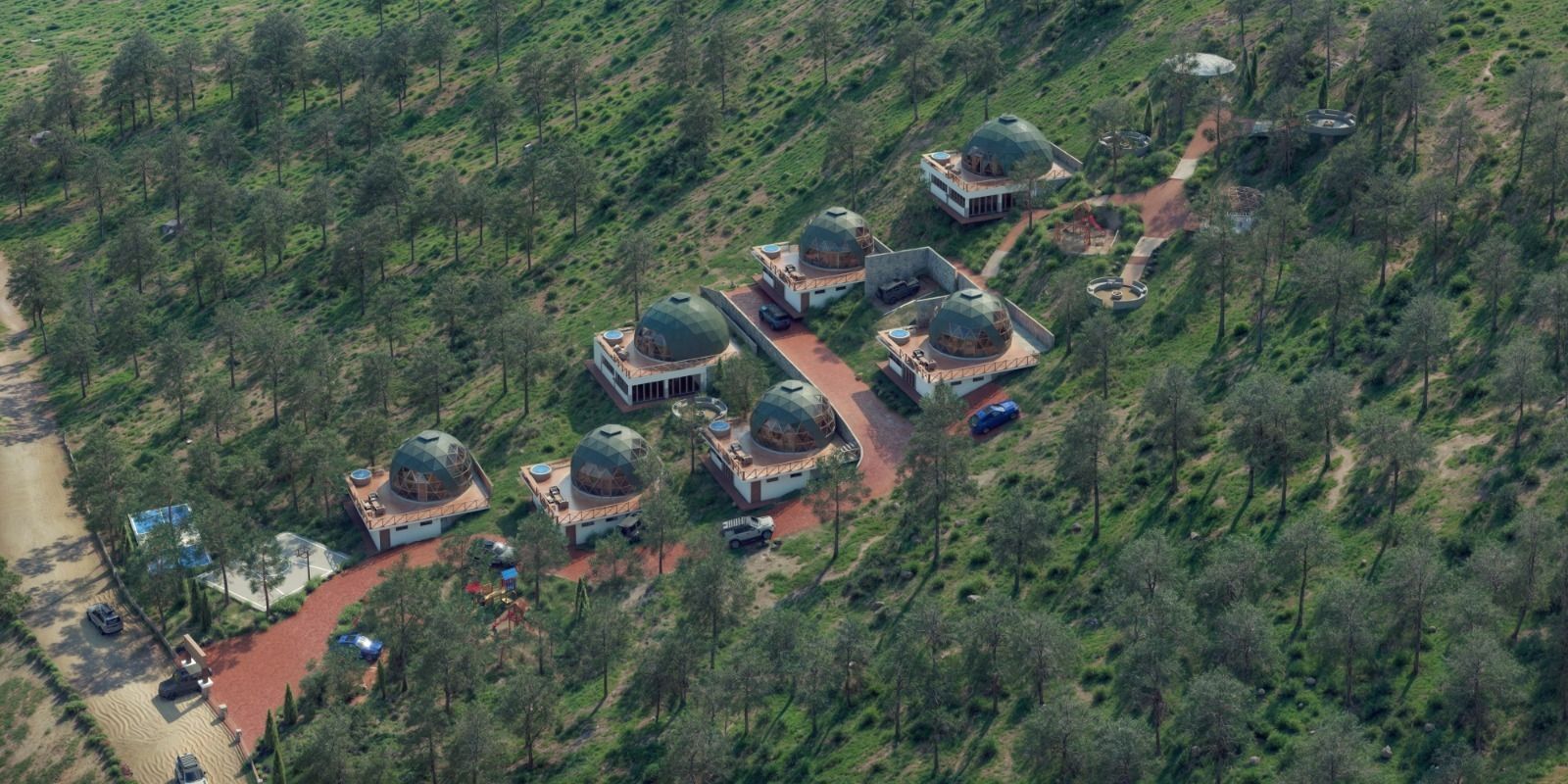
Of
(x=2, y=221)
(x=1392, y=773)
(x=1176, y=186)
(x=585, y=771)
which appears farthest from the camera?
(x=2, y=221)

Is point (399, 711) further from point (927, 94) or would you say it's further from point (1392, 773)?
point (927, 94)

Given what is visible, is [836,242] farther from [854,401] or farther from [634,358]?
[634,358]

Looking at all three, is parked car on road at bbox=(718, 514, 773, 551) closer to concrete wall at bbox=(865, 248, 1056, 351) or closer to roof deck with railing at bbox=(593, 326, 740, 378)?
roof deck with railing at bbox=(593, 326, 740, 378)

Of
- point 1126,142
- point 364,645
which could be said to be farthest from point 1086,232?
point 364,645

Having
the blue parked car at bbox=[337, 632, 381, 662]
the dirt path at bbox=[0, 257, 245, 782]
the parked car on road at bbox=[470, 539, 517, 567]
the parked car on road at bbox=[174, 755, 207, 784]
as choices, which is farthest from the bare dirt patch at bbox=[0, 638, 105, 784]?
the parked car on road at bbox=[470, 539, 517, 567]

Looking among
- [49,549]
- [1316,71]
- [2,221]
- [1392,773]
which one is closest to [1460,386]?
[1392,773]
